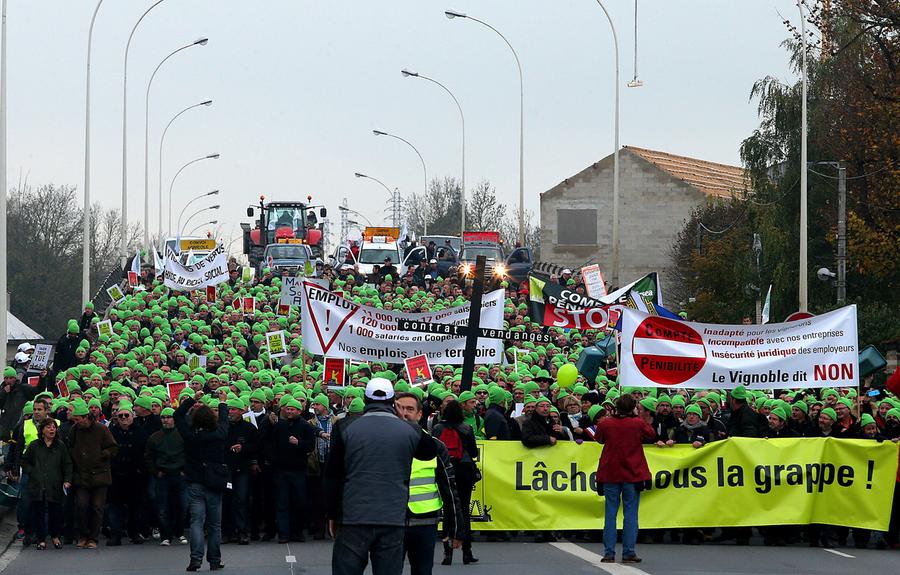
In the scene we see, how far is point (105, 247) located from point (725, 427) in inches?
3921

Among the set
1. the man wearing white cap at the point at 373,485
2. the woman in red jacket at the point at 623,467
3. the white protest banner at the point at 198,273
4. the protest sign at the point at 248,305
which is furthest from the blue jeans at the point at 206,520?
the white protest banner at the point at 198,273

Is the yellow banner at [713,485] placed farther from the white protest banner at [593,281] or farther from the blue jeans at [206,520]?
the white protest banner at [593,281]

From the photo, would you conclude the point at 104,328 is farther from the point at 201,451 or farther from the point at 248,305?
the point at 201,451

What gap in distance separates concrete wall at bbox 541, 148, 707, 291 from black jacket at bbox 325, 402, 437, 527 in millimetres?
71090

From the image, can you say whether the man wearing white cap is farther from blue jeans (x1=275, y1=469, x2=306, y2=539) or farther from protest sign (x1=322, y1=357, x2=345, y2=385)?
protest sign (x1=322, y1=357, x2=345, y2=385)

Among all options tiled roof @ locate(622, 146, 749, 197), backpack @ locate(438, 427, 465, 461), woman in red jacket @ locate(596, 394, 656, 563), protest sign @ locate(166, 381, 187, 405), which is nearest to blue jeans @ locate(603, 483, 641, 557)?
woman in red jacket @ locate(596, 394, 656, 563)

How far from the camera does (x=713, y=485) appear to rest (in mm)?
17141

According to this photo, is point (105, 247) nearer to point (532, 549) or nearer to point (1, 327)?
point (1, 327)

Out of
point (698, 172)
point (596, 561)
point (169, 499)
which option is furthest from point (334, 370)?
point (698, 172)

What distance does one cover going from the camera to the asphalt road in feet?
47.8

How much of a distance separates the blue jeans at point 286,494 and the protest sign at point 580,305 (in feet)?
20.6

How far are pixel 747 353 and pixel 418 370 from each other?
451 centimetres

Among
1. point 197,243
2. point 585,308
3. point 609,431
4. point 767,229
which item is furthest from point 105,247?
point 609,431

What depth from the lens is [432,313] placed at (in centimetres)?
2217
